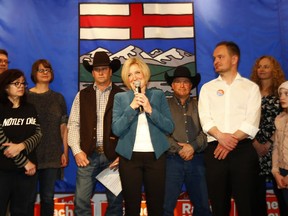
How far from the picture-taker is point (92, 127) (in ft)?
12.5

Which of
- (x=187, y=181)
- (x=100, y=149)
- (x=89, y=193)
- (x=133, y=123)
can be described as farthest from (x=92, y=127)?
(x=187, y=181)

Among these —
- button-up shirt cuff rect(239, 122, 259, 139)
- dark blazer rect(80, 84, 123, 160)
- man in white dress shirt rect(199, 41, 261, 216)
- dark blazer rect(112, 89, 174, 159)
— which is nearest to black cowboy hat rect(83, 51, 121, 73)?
dark blazer rect(80, 84, 123, 160)

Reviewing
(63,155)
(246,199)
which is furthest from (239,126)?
(63,155)

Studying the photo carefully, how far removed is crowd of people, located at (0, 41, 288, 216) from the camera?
3129mm

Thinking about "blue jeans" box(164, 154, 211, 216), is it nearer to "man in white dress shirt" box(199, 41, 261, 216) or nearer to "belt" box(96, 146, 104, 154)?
"man in white dress shirt" box(199, 41, 261, 216)

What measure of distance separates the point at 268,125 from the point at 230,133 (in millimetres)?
713

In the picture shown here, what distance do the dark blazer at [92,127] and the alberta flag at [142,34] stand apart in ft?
2.72

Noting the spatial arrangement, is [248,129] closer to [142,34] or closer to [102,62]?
[102,62]

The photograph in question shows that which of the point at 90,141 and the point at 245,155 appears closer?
the point at 245,155

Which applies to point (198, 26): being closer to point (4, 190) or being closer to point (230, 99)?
point (230, 99)

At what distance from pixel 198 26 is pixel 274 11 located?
974 mm

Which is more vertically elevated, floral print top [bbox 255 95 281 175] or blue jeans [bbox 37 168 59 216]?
floral print top [bbox 255 95 281 175]

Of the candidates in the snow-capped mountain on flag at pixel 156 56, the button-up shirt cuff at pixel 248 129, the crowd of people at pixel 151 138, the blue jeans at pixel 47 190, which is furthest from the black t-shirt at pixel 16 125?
the button-up shirt cuff at pixel 248 129

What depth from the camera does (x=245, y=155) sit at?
322 centimetres
